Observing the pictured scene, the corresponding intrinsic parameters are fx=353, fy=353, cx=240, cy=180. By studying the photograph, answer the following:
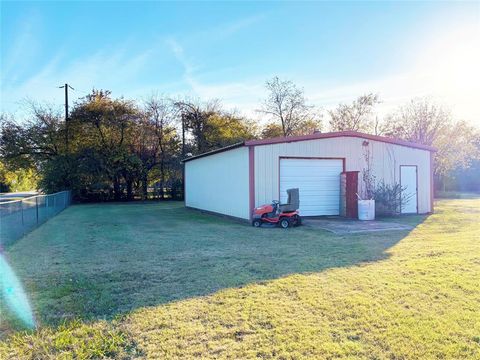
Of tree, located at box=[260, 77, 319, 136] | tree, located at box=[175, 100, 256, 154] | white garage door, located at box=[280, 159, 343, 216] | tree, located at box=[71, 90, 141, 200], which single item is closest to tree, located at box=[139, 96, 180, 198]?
tree, located at box=[71, 90, 141, 200]

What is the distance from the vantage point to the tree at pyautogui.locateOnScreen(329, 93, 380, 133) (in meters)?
31.1

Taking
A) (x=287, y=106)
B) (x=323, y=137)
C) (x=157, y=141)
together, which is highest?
(x=287, y=106)

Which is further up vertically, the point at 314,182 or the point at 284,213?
the point at 314,182

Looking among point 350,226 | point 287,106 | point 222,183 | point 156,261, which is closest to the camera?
point 156,261

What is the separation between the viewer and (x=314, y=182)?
1276 cm

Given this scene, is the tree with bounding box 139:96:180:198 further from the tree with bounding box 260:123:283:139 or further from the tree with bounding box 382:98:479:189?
the tree with bounding box 382:98:479:189

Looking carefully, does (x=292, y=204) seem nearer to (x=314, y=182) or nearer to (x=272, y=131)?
(x=314, y=182)

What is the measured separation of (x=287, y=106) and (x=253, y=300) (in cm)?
2754

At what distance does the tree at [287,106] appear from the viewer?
29953 millimetres

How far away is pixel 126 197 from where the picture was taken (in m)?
25.5

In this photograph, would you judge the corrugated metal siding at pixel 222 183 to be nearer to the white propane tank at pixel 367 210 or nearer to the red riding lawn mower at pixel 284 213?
the red riding lawn mower at pixel 284 213

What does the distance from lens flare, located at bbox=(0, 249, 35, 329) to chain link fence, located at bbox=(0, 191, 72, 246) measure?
2723 mm

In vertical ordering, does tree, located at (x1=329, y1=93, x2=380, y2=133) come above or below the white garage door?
above

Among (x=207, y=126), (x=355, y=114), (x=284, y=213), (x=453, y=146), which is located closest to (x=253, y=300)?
(x=284, y=213)
